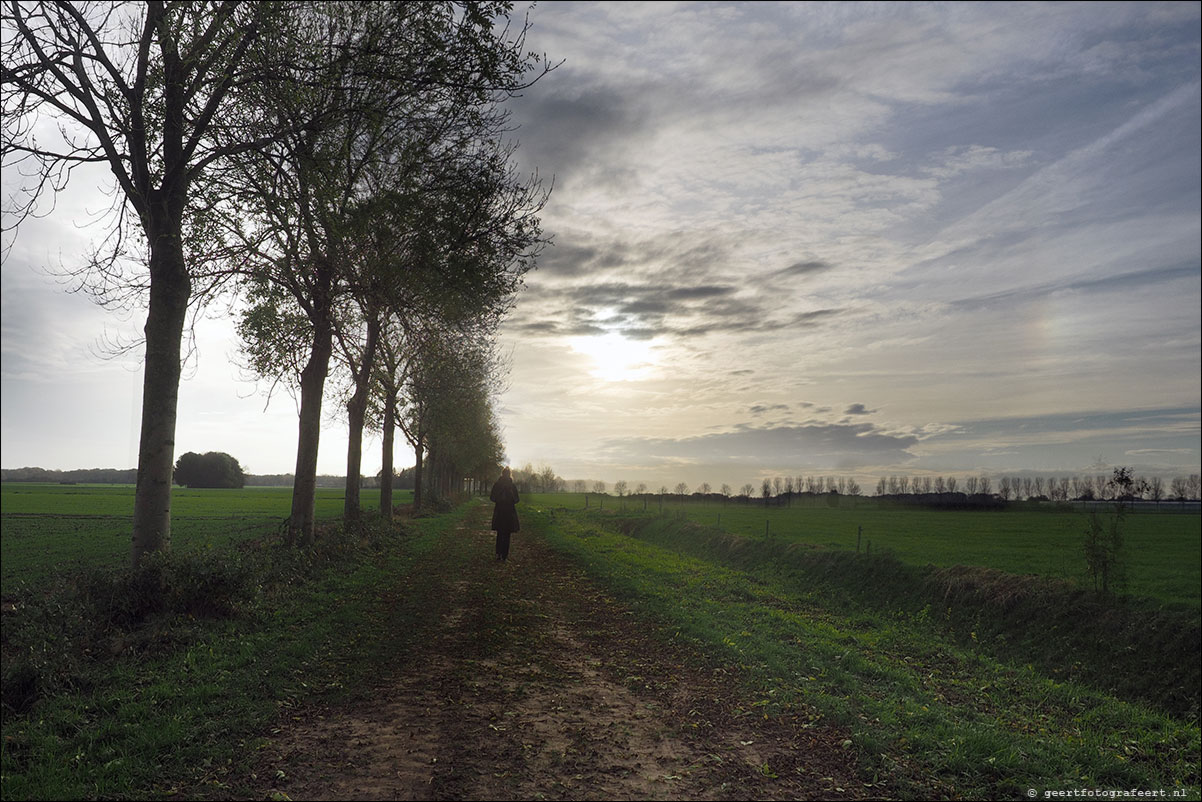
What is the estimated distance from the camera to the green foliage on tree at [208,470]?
12950 centimetres

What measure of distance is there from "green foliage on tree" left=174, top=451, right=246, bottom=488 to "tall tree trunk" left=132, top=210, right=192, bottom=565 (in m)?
138

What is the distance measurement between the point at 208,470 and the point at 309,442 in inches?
5213

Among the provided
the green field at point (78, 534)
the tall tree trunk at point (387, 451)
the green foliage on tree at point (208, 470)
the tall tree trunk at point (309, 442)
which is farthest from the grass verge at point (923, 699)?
the green foliage on tree at point (208, 470)

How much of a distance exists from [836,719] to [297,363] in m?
20.5

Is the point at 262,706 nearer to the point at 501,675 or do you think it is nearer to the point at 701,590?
the point at 501,675

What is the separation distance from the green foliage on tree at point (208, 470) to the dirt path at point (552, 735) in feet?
465

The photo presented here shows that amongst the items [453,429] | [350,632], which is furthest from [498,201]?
[453,429]

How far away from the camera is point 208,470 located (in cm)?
13025

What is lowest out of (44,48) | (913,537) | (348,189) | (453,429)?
(913,537)

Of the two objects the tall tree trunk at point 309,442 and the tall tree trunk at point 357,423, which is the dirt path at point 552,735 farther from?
the tall tree trunk at point 357,423

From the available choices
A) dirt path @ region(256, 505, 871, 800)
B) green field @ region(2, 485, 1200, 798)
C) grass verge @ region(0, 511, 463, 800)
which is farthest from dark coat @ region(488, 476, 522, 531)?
dirt path @ region(256, 505, 871, 800)

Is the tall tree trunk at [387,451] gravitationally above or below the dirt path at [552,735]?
above

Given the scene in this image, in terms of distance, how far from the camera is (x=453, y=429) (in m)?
43.8

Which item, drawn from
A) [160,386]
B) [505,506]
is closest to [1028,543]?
[505,506]
